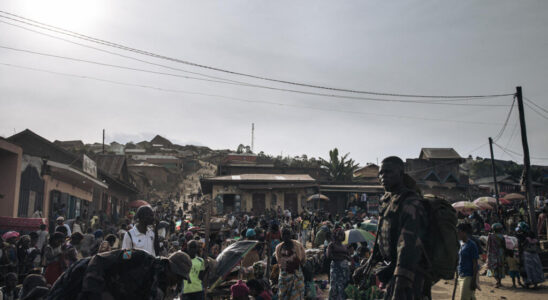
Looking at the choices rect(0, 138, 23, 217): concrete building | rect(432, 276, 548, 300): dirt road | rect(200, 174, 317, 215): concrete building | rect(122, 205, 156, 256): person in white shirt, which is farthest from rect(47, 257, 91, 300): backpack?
rect(200, 174, 317, 215): concrete building

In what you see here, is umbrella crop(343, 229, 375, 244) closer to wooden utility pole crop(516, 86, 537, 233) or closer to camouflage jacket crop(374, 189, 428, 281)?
camouflage jacket crop(374, 189, 428, 281)

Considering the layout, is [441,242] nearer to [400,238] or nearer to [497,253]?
[400,238]

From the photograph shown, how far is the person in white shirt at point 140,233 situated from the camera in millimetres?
5380

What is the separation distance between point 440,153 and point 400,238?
4831cm

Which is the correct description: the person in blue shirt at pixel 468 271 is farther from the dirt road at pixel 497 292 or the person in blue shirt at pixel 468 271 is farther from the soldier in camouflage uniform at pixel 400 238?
the soldier in camouflage uniform at pixel 400 238

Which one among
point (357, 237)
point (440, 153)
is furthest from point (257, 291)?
point (440, 153)

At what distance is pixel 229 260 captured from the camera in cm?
716

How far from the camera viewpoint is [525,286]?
35.8ft

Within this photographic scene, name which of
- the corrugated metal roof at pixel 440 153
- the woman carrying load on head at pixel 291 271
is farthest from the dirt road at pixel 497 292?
the corrugated metal roof at pixel 440 153

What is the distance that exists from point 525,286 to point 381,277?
379 inches

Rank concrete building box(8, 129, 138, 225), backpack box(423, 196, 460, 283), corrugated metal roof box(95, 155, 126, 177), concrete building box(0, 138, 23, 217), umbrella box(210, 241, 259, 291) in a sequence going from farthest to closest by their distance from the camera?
corrugated metal roof box(95, 155, 126, 177) < concrete building box(8, 129, 138, 225) < concrete building box(0, 138, 23, 217) < umbrella box(210, 241, 259, 291) < backpack box(423, 196, 460, 283)

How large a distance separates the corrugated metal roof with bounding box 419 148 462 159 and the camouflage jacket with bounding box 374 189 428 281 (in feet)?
152

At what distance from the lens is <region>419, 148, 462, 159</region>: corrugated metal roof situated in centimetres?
4672

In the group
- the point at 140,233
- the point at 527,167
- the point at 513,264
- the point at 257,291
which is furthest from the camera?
the point at 527,167
